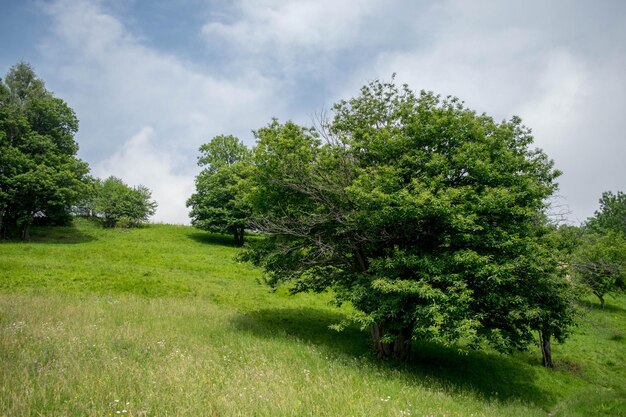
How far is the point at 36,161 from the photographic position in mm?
39594

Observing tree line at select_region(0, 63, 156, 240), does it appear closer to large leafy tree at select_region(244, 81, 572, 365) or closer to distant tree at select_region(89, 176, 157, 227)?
distant tree at select_region(89, 176, 157, 227)

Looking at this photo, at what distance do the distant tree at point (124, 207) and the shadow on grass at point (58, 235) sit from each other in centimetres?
456

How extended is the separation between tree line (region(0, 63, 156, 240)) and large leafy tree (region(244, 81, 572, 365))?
31890 millimetres

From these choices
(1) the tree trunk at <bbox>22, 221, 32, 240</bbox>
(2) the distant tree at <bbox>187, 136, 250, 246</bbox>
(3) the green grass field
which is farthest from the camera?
(2) the distant tree at <bbox>187, 136, 250, 246</bbox>

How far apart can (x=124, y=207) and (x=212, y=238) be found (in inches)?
507

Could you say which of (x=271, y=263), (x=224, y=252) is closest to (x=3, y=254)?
(x=224, y=252)

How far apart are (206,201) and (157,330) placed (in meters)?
35.5

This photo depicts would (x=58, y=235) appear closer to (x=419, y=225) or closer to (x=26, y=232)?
(x=26, y=232)

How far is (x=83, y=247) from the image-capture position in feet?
117

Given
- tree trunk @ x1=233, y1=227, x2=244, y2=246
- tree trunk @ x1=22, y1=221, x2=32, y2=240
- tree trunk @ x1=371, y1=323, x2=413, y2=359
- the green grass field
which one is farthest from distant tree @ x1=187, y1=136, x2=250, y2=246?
tree trunk @ x1=371, y1=323, x2=413, y2=359

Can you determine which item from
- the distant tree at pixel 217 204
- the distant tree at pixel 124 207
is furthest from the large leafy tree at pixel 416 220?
the distant tree at pixel 124 207

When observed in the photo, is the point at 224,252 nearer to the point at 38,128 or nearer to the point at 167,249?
the point at 167,249

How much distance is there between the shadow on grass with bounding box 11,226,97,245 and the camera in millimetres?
39406

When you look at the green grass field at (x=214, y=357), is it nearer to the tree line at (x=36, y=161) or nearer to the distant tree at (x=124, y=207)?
the tree line at (x=36, y=161)
